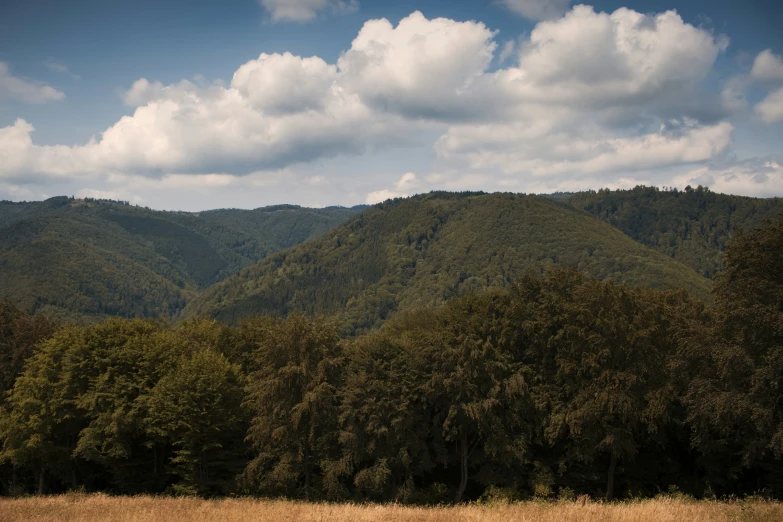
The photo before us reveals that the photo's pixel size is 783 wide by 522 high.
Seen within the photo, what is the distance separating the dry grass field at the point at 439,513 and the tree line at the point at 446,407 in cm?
1063

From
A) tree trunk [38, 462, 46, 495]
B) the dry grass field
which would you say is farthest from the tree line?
the dry grass field

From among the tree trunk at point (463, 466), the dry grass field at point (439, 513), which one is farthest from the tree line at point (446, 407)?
the dry grass field at point (439, 513)

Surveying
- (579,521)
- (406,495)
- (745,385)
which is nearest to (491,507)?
→ (579,521)

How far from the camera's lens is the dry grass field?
49.6 ft

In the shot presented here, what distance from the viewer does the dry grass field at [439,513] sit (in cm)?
1512

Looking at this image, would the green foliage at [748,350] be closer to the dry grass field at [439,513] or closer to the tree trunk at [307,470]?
the dry grass field at [439,513]

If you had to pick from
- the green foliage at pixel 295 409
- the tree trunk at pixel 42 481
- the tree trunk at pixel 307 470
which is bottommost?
the tree trunk at pixel 42 481

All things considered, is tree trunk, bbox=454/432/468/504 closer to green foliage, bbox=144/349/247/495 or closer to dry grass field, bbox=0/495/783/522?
green foliage, bbox=144/349/247/495

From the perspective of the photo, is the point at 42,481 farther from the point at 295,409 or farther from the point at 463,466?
the point at 463,466

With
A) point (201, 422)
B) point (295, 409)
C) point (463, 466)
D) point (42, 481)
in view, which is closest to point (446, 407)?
point (463, 466)

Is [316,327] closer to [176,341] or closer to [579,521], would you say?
[176,341]

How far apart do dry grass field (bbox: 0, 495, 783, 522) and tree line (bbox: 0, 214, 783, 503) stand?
419 inches

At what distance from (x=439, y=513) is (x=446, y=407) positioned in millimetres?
16565

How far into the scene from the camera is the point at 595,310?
104 feet
